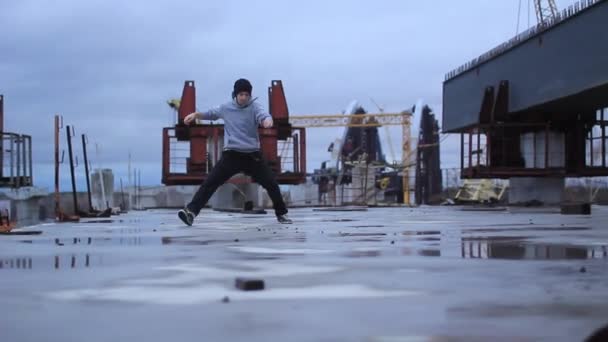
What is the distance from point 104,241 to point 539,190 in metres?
17.8

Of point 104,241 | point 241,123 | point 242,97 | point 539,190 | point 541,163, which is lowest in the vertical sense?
point 104,241

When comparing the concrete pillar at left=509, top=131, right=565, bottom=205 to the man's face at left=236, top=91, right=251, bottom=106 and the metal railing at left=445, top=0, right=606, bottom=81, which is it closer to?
the metal railing at left=445, top=0, right=606, bottom=81

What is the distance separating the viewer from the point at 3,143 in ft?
44.4

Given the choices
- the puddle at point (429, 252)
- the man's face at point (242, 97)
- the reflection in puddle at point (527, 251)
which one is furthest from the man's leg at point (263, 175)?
the puddle at point (429, 252)

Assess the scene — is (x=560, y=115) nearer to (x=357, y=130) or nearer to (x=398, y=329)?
(x=398, y=329)

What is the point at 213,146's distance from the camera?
69.5 ft

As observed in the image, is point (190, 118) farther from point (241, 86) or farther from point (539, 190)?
point (539, 190)

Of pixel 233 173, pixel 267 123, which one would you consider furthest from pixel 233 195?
pixel 267 123

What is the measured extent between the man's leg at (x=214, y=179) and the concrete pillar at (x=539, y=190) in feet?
48.2

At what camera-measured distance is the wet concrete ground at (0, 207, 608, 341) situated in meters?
2.06

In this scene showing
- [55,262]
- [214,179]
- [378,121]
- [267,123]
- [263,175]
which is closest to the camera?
[55,262]

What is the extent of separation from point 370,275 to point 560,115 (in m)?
18.9

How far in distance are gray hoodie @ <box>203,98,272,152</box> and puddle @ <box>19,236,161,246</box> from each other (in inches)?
83.9

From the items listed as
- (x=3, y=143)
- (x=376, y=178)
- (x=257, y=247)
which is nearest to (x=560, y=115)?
(x=3, y=143)
